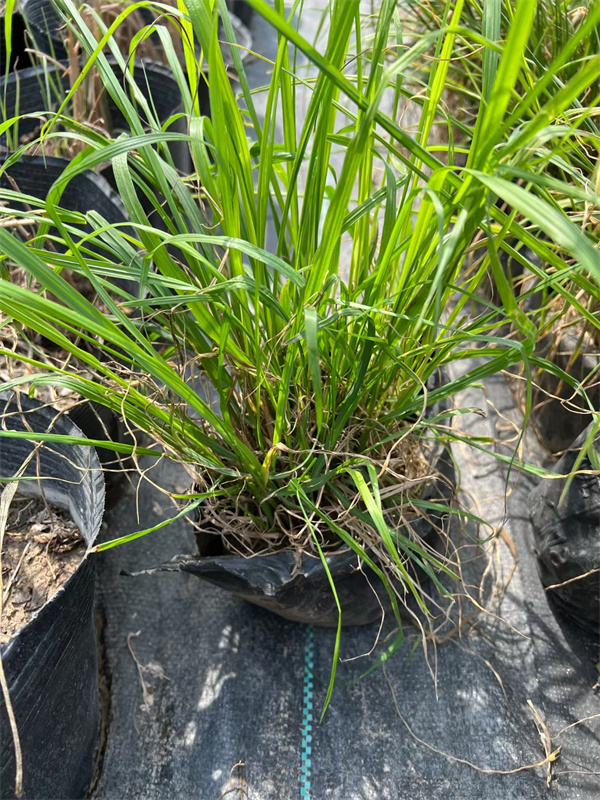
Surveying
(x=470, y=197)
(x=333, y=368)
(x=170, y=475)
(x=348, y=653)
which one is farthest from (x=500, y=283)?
(x=170, y=475)

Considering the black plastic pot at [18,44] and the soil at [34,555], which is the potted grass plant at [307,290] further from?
the black plastic pot at [18,44]

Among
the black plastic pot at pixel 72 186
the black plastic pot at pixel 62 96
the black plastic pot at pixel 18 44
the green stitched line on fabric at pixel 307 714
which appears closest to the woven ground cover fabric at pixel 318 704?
the green stitched line on fabric at pixel 307 714

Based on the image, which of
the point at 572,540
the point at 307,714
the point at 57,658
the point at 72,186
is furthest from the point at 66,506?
the point at 572,540

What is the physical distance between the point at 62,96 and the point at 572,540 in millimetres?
1079

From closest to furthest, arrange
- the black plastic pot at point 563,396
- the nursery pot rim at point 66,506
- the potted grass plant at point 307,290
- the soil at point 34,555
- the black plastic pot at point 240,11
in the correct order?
the potted grass plant at point 307,290 → the nursery pot rim at point 66,506 → the soil at point 34,555 → the black plastic pot at point 563,396 → the black plastic pot at point 240,11

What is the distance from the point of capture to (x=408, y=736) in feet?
2.45

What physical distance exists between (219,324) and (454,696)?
565mm

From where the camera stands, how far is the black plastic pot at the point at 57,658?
53 cm

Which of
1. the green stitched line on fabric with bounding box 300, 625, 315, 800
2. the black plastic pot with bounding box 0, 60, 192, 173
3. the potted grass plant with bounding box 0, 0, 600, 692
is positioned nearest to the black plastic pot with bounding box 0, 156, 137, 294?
the black plastic pot with bounding box 0, 60, 192, 173

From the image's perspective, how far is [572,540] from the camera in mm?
766

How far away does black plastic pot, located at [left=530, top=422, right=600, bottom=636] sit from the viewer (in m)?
0.74

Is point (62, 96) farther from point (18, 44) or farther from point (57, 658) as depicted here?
point (57, 658)

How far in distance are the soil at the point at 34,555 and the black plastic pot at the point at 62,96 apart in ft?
2.07

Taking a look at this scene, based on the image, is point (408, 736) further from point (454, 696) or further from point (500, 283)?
point (500, 283)
